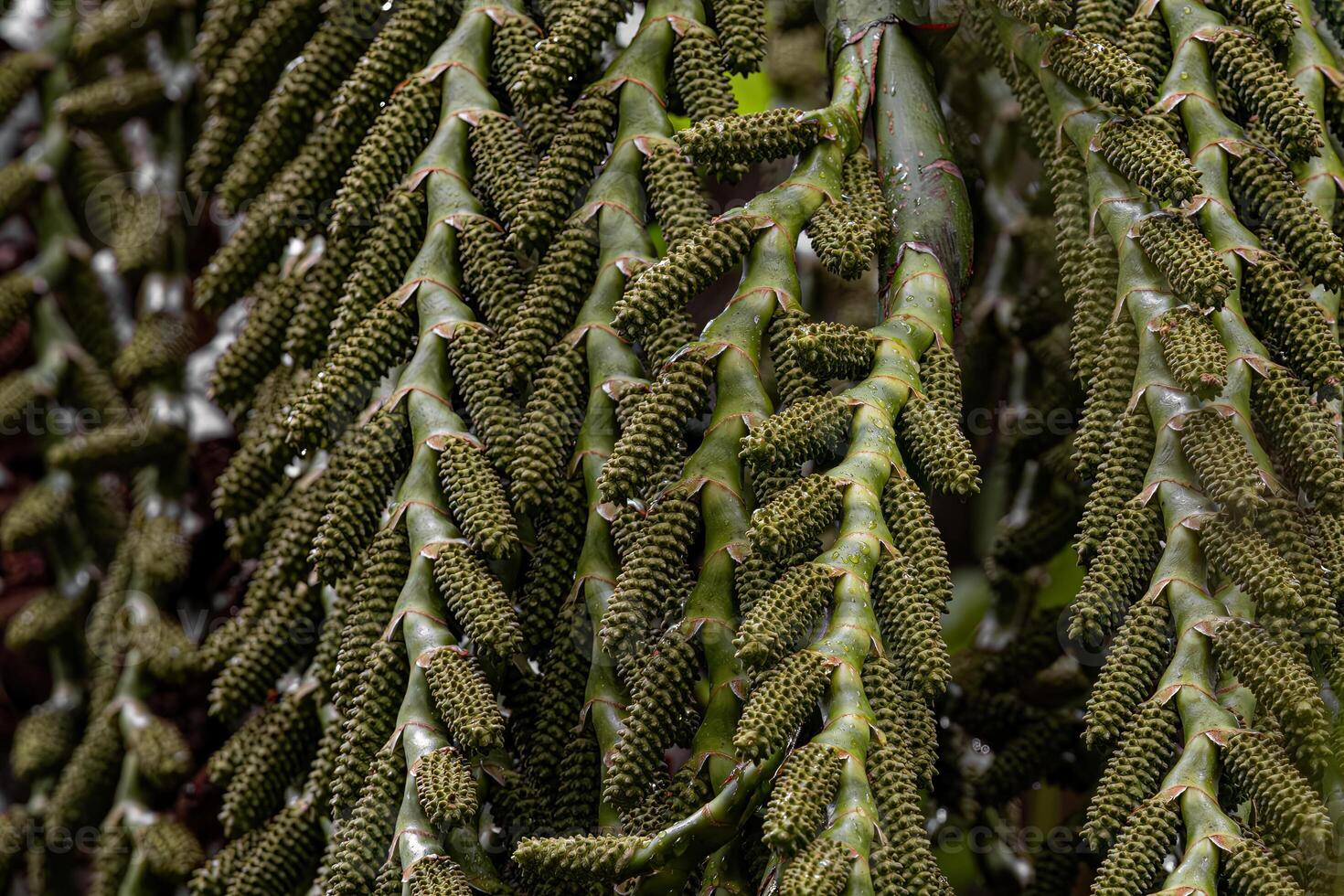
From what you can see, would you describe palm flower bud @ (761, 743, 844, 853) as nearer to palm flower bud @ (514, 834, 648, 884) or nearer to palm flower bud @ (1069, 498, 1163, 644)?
palm flower bud @ (514, 834, 648, 884)

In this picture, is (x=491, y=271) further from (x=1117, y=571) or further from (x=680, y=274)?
(x=1117, y=571)

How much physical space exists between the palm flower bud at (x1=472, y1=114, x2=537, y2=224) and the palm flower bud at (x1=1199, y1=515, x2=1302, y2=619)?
57cm

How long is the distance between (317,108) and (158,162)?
0.61m

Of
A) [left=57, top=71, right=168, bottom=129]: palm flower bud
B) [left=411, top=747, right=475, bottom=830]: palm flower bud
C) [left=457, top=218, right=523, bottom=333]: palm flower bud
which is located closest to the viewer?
[left=411, top=747, right=475, bottom=830]: palm flower bud

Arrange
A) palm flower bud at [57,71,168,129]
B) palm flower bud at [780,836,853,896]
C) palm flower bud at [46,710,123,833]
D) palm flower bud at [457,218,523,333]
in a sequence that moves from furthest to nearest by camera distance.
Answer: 1. palm flower bud at [57,71,168,129]
2. palm flower bud at [46,710,123,833]
3. palm flower bud at [457,218,523,333]
4. palm flower bud at [780,836,853,896]

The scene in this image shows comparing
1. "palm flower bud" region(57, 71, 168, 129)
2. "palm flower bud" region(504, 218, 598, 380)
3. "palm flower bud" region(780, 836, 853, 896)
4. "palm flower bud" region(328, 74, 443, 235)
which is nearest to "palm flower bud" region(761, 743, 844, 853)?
"palm flower bud" region(780, 836, 853, 896)

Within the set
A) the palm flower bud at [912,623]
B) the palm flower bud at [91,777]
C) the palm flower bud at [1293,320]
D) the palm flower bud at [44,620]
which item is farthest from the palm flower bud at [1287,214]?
the palm flower bud at [44,620]

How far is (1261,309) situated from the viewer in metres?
1.03

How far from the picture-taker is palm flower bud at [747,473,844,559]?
93cm

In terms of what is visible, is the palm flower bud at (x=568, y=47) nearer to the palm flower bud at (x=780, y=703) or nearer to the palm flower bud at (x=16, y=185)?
the palm flower bud at (x=780, y=703)

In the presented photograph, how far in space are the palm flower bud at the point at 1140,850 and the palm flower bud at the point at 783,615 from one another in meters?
0.24

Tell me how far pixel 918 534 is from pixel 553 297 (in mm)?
330

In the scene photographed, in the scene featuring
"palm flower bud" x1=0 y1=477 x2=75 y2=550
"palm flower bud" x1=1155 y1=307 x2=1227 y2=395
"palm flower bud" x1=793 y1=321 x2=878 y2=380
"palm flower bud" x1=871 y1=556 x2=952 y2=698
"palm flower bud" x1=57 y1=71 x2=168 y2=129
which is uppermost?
"palm flower bud" x1=1155 y1=307 x2=1227 y2=395

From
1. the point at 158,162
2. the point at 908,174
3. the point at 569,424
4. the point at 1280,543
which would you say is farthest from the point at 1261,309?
the point at 158,162
